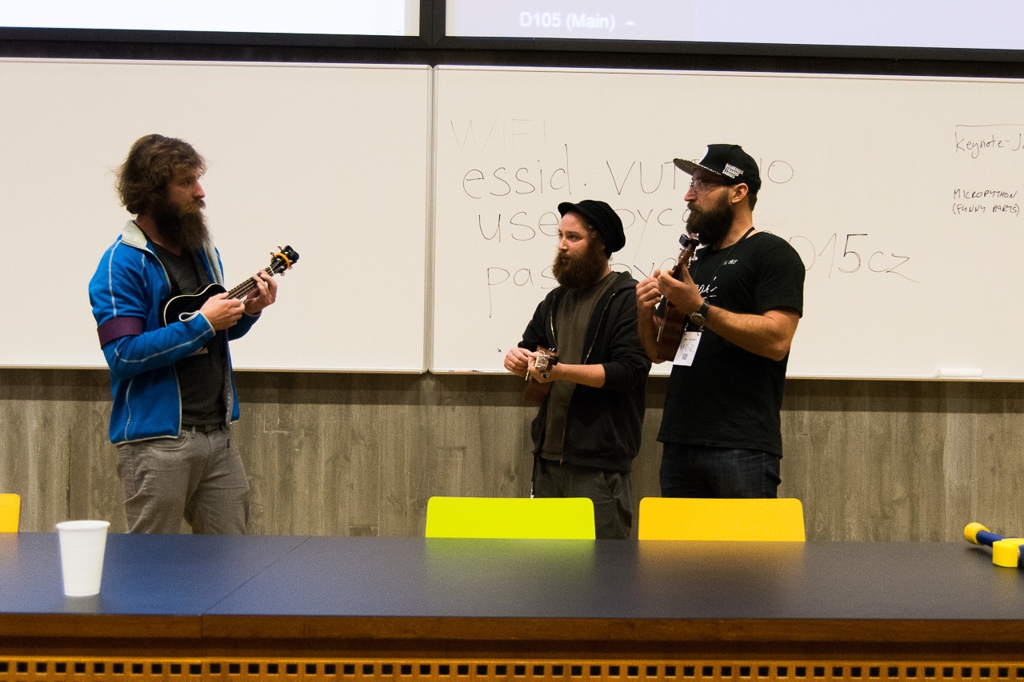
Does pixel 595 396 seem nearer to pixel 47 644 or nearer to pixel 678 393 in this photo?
pixel 678 393

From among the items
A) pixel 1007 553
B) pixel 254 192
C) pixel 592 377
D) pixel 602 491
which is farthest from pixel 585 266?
pixel 1007 553

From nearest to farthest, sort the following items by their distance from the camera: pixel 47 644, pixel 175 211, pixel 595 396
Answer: pixel 47 644
pixel 175 211
pixel 595 396

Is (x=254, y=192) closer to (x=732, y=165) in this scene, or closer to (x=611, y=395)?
(x=611, y=395)

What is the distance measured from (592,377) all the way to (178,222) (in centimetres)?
145

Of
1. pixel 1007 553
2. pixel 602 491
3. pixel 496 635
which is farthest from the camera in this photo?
pixel 602 491

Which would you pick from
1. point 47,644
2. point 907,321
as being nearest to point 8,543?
point 47,644

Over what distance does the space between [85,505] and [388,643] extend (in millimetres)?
2775

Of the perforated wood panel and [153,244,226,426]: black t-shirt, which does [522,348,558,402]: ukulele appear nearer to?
[153,244,226,426]: black t-shirt

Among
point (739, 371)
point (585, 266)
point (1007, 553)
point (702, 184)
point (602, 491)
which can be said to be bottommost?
point (602, 491)

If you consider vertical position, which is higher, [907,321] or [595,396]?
[907,321]

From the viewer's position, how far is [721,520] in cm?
217

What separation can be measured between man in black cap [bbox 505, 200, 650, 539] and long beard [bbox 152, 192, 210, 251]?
3.71 ft

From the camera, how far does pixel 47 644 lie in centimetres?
129

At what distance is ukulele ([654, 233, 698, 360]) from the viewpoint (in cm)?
265
